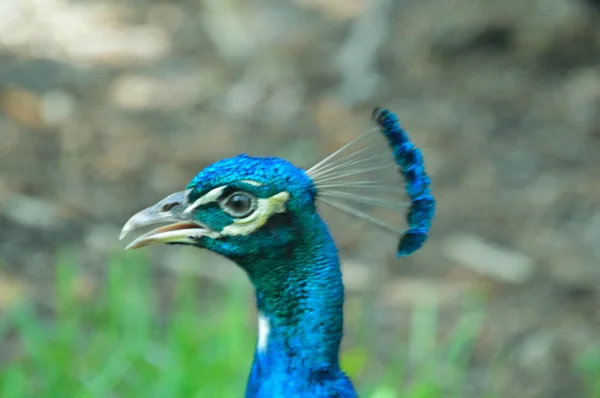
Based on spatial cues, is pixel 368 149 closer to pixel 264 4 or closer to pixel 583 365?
pixel 583 365

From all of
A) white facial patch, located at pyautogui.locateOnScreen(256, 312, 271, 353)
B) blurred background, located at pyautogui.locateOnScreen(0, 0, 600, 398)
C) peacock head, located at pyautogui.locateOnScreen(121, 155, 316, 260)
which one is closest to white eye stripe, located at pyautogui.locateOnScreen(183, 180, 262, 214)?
peacock head, located at pyautogui.locateOnScreen(121, 155, 316, 260)

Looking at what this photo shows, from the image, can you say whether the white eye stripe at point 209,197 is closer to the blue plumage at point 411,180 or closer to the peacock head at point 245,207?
the peacock head at point 245,207

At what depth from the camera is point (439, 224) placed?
10.2 feet

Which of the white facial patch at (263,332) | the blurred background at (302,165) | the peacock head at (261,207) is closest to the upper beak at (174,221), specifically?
the peacock head at (261,207)

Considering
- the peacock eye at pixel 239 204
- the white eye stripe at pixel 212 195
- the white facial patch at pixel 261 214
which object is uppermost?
the white eye stripe at pixel 212 195

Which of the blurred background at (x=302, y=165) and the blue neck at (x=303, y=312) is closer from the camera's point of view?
the blue neck at (x=303, y=312)

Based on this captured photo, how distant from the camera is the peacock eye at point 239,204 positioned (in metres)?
1.18

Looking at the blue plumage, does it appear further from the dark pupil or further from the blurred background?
the blurred background

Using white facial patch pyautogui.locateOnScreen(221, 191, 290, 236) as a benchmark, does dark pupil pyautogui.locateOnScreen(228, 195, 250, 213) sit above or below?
above

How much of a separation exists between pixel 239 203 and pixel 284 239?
7 centimetres

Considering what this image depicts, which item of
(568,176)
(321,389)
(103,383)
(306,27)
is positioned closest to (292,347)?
(321,389)

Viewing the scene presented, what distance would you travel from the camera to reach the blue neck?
3.90ft

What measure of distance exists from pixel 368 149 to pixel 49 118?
2562 millimetres

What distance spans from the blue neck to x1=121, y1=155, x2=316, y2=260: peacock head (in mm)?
18
